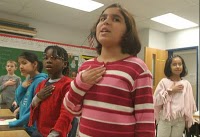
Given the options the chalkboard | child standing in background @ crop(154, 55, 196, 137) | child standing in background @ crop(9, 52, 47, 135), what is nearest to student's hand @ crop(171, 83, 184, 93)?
child standing in background @ crop(154, 55, 196, 137)

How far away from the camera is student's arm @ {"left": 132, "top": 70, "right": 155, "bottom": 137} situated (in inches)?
32.7

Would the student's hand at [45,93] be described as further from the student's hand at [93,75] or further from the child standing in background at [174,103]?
the child standing in background at [174,103]

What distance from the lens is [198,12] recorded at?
4270 mm

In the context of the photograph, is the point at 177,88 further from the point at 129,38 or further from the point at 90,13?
the point at 90,13

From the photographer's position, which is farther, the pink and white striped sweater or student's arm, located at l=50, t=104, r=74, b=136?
student's arm, located at l=50, t=104, r=74, b=136

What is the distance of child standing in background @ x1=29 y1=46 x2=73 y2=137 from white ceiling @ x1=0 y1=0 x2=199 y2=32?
2.77 m

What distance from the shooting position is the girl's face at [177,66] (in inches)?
94.9

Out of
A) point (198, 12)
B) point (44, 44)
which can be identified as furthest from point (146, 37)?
point (44, 44)

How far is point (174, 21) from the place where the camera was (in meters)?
4.95

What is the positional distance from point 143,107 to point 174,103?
5.43 ft

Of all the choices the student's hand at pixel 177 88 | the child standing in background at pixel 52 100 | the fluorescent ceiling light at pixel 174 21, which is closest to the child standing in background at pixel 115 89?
the child standing in background at pixel 52 100

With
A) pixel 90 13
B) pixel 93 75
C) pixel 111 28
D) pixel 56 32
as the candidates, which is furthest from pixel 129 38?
pixel 56 32

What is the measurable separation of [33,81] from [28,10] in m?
3.28

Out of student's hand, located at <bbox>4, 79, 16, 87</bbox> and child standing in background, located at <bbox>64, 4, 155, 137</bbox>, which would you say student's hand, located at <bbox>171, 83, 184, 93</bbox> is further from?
student's hand, located at <bbox>4, 79, 16, 87</bbox>
